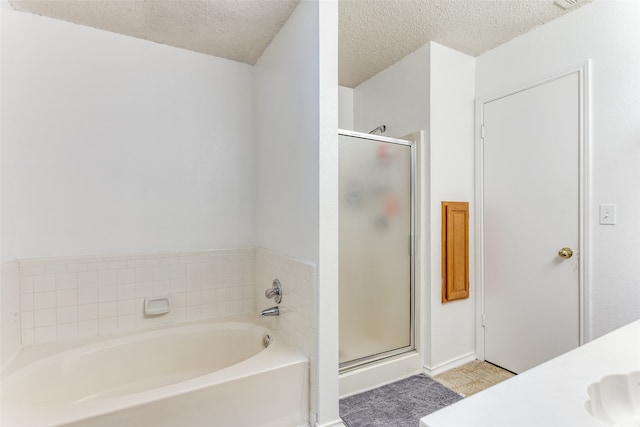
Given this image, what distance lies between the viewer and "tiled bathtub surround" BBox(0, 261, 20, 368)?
1.53m

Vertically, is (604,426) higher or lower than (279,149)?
lower

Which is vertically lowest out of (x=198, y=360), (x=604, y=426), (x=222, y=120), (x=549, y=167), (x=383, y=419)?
(x=383, y=419)

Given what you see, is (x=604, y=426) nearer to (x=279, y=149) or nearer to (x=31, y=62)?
(x=279, y=149)

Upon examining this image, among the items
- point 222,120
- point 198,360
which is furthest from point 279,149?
point 198,360

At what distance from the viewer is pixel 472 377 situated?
2102 millimetres

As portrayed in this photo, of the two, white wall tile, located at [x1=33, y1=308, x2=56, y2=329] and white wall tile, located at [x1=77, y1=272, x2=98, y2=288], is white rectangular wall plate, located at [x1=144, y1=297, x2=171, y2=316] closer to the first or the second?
white wall tile, located at [x1=77, y1=272, x2=98, y2=288]

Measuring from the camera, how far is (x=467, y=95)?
2.34 meters

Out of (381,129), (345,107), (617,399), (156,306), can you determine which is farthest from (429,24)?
(156,306)

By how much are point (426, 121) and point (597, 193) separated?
1085mm

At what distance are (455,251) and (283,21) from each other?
76.3 inches

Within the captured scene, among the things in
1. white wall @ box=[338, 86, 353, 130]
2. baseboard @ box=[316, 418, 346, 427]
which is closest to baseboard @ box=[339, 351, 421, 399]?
baseboard @ box=[316, 418, 346, 427]

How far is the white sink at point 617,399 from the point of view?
65 centimetres

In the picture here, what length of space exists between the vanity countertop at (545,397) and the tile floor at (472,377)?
130 centimetres

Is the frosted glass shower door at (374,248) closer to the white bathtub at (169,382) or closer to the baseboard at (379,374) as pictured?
the baseboard at (379,374)
